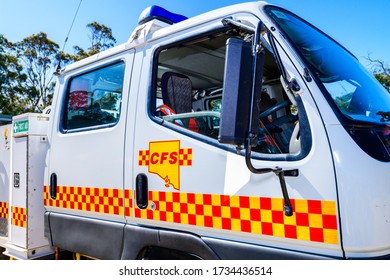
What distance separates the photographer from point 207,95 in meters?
3.53

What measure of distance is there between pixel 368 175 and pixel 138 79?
1469 mm

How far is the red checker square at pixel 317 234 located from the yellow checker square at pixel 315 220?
0.06ft

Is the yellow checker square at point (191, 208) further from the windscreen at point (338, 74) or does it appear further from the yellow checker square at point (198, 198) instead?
the windscreen at point (338, 74)

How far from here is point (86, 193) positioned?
2.42 metres

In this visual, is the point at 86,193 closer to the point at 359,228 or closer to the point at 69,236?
the point at 69,236

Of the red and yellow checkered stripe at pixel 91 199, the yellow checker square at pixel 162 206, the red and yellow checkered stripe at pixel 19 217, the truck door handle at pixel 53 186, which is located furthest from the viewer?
the red and yellow checkered stripe at pixel 19 217

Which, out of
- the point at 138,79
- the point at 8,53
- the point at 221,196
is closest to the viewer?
the point at 221,196

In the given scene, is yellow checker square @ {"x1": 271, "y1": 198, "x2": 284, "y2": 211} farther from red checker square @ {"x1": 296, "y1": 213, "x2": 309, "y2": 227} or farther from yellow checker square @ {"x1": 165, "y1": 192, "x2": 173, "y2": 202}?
yellow checker square @ {"x1": 165, "y1": 192, "x2": 173, "y2": 202}

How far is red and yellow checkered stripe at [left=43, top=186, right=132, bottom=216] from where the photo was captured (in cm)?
220

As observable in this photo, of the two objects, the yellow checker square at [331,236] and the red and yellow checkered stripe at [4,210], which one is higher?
the yellow checker square at [331,236]

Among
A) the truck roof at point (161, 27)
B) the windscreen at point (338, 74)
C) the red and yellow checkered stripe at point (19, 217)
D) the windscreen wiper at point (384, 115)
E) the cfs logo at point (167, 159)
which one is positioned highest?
the truck roof at point (161, 27)

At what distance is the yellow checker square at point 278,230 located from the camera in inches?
61.5

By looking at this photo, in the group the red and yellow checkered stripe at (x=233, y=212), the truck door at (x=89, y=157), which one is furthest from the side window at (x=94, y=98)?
the red and yellow checkered stripe at (x=233, y=212)

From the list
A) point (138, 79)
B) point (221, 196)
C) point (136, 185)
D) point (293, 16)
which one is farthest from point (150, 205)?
point (293, 16)
